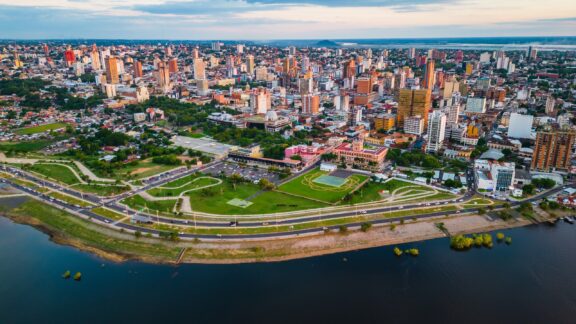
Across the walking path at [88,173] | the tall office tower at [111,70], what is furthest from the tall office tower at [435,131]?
the tall office tower at [111,70]

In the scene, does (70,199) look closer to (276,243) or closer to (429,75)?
(276,243)

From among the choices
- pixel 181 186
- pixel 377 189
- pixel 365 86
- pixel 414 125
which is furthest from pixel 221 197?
pixel 365 86

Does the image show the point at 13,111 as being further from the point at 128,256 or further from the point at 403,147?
the point at 403,147

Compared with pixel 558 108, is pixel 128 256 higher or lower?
lower

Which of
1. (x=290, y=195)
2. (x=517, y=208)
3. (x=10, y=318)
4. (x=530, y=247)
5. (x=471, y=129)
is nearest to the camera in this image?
(x=10, y=318)

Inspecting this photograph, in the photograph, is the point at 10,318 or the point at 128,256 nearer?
the point at 10,318

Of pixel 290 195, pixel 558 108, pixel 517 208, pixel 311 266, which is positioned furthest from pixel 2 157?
pixel 558 108
